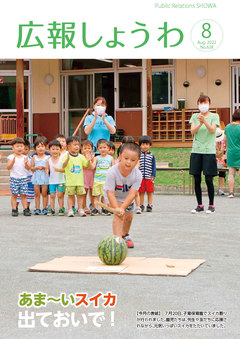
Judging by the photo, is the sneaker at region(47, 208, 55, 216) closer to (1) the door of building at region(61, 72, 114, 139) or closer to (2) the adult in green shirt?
(2) the adult in green shirt

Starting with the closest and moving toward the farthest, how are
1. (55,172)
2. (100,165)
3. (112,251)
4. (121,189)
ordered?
(112,251) < (121,189) < (100,165) < (55,172)

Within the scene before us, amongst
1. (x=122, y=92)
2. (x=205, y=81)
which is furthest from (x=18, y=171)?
(x=122, y=92)

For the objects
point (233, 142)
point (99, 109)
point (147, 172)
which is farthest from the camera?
point (233, 142)

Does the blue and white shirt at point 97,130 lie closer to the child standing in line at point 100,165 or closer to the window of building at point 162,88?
the child standing in line at point 100,165

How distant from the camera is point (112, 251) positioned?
23.0 feet

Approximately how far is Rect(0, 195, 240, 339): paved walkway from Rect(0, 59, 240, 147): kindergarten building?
Answer: 14145 millimetres

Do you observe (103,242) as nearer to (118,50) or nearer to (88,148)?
(88,148)

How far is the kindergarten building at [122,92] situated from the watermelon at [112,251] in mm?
17592

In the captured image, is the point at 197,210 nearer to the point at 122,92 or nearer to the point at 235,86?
the point at 235,86

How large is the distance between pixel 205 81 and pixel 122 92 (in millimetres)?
3306

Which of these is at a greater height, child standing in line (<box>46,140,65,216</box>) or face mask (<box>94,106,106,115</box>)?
face mask (<box>94,106,106,115</box>)

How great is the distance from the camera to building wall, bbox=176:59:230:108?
2577 centimetres

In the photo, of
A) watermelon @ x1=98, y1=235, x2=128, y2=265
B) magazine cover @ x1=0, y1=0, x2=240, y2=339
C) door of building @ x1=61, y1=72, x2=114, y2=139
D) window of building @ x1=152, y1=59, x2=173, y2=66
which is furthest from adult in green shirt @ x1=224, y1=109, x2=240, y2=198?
door of building @ x1=61, y1=72, x2=114, y2=139

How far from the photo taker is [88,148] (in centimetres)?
1232
